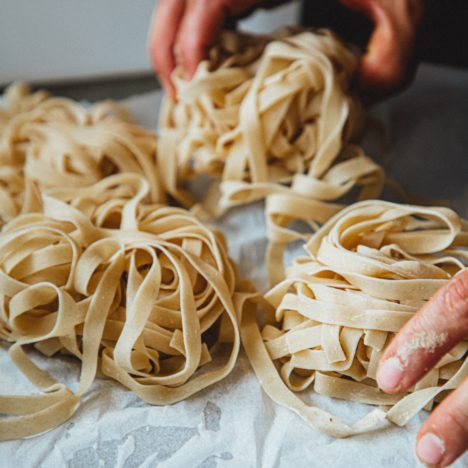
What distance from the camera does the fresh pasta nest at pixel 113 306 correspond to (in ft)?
Result: 2.02

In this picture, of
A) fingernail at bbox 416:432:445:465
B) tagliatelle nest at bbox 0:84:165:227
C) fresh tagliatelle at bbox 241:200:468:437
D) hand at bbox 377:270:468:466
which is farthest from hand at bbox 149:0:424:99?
fingernail at bbox 416:432:445:465

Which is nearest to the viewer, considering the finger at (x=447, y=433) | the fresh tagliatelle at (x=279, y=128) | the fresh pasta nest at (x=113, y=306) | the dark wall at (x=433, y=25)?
the finger at (x=447, y=433)

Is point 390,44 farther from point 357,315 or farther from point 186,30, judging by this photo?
point 357,315

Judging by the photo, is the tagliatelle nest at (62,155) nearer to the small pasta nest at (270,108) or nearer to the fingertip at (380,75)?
the small pasta nest at (270,108)

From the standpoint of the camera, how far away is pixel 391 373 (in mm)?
541

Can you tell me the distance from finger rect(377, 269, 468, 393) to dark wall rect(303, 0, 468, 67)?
30.7 inches

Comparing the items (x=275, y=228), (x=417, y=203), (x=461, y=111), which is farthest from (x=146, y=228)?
(x=461, y=111)

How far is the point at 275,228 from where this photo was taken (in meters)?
0.80

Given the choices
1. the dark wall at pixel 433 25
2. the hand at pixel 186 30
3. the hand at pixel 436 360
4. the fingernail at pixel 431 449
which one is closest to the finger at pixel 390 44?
the hand at pixel 186 30

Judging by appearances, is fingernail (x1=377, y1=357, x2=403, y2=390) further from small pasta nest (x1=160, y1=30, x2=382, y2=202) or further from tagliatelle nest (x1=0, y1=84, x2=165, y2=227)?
tagliatelle nest (x1=0, y1=84, x2=165, y2=227)

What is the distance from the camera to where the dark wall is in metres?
1.15

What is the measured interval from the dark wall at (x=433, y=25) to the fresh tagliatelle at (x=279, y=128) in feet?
1.08

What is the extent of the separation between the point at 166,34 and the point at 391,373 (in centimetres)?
64

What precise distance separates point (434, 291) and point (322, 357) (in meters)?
0.14
